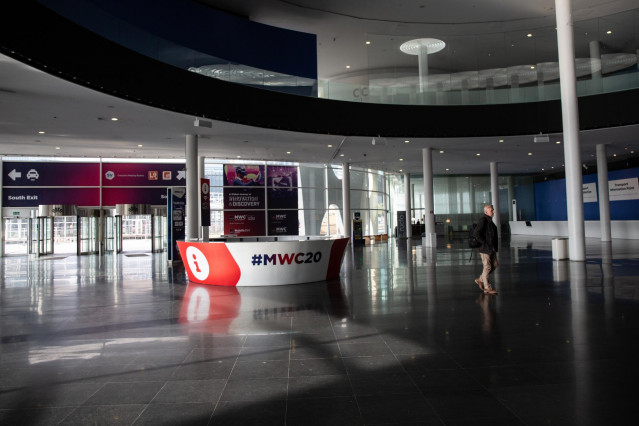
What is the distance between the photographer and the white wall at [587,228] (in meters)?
26.9

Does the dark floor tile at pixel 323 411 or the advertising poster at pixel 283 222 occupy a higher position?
the advertising poster at pixel 283 222

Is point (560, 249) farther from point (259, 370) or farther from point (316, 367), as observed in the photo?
point (259, 370)

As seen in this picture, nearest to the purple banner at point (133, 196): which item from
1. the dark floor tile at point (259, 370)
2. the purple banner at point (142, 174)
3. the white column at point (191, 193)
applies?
the purple banner at point (142, 174)

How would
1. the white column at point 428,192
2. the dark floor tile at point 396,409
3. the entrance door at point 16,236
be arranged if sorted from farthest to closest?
the white column at point 428,192, the entrance door at point 16,236, the dark floor tile at point 396,409

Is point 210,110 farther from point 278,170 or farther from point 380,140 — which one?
point 278,170

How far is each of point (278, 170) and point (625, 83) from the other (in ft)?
61.3

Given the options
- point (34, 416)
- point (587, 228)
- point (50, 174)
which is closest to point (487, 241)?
point (34, 416)

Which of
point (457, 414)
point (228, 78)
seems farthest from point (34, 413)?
point (228, 78)

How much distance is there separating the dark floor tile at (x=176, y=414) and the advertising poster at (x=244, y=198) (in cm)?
2341

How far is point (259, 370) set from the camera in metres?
4.46

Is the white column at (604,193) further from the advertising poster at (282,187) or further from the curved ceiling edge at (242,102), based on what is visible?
the advertising poster at (282,187)

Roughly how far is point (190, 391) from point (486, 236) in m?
6.56

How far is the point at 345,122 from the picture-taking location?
1964cm

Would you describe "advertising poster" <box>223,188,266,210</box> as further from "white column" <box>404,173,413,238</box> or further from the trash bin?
the trash bin
